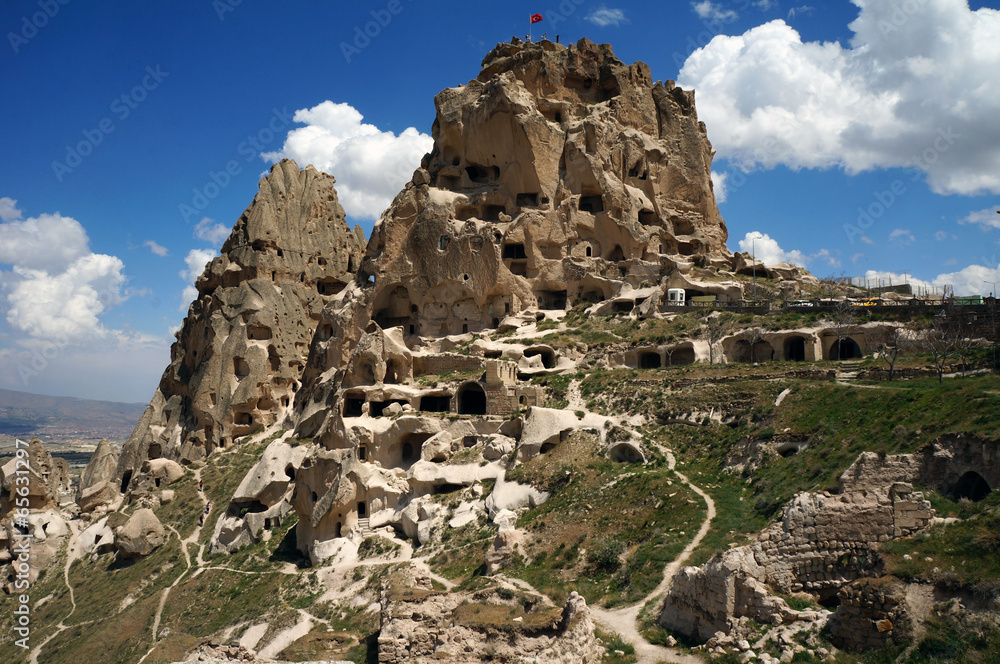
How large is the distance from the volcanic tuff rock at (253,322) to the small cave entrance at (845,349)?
44.6m

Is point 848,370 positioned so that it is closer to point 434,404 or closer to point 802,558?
point 802,558

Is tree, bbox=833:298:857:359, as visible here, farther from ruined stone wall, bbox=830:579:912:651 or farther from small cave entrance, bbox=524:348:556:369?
ruined stone wall, bbox=830:579:912:651

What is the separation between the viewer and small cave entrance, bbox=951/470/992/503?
18.0 meters

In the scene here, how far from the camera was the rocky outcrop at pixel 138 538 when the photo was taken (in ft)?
147

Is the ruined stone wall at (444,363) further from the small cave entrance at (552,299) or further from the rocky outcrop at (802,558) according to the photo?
the rocky outcrop at (802,558)

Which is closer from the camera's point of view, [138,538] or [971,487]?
[971,487]

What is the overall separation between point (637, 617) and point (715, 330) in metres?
30.2

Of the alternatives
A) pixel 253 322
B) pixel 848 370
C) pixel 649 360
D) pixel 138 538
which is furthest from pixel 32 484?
pixel 848 370

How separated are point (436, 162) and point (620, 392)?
108ft

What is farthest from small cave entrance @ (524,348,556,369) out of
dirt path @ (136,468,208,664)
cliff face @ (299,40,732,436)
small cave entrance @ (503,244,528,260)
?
dirt path @ (136,468,208,664)

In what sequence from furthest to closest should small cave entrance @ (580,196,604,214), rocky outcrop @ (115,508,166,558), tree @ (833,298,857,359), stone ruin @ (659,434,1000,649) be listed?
small cave entrance @ (580,196,604,214)
rocky outcrop @ (115,508,166,558)
tree @ (833,298,857,359)
stone ruin @ (659,434,1000,649)

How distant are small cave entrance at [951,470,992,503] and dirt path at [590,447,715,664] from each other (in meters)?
6.92

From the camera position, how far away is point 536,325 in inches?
2195

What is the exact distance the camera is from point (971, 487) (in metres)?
18.4
